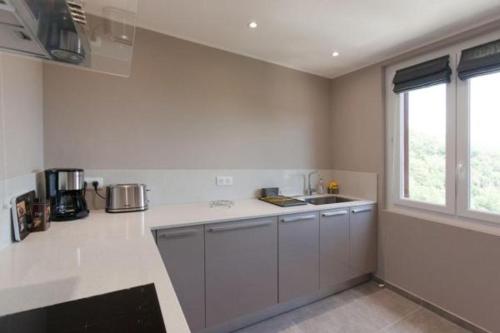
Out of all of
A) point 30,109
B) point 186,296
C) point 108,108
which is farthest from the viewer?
point 108,108

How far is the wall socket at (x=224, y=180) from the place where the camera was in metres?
2.43

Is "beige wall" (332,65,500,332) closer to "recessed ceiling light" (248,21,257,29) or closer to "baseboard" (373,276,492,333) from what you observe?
"baseboard" (373,276,492,333)

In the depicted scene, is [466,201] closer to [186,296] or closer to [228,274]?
[228,274]

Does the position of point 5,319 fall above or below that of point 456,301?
above

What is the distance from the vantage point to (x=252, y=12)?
1.83 m

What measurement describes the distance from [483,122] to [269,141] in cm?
180

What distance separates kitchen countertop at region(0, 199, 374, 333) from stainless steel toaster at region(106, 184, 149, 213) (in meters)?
0.12

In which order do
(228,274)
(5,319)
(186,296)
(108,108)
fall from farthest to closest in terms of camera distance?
(108,108), (228,274), (186,296), (5,319)

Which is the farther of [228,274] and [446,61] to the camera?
[446,61]

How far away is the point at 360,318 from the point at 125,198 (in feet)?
7.00

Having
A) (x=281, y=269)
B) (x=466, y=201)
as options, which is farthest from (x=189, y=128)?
(x=466, y=201)

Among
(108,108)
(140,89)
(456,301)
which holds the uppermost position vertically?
(140,89)

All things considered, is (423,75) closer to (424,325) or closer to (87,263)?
(424,325)

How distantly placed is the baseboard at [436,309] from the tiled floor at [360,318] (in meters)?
0.04
